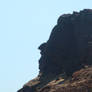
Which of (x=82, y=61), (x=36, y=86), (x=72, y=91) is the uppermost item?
(x=72, y=91)

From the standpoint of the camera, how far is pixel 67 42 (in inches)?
5753

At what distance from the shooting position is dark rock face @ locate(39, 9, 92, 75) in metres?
136

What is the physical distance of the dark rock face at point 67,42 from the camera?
447ft

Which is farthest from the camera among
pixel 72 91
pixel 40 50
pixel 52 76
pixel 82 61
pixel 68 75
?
pixel 40 50

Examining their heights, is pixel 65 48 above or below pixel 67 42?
below

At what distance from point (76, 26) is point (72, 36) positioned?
545cm

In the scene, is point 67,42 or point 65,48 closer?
point 65,48

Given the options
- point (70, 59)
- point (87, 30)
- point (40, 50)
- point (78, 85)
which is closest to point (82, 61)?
point (70, 59)

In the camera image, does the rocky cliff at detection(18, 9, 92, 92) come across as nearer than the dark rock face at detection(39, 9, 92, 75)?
Yes

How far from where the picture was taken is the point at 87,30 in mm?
139875

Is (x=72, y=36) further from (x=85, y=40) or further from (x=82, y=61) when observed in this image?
(x=82, y=61)

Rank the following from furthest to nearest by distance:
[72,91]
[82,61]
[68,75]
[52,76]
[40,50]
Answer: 1. [40,50]
2. [52,76]
3. [82,61]
4. [68,75]
5. [72,91]

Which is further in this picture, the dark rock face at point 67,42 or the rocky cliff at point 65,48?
the dark rock face at point 67,42

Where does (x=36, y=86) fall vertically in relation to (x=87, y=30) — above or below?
below
